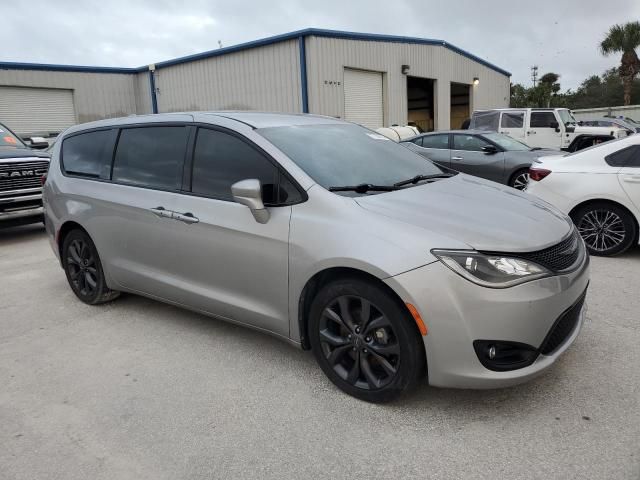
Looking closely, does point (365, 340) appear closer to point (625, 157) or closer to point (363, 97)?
point (625, 157)

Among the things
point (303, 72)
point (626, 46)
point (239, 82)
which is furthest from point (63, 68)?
point (626, 46)

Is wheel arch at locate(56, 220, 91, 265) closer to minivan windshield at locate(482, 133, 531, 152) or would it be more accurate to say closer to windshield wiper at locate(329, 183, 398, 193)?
windshield wiper at locate(329, 183, 398, 193)

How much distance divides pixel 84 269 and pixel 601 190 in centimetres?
548

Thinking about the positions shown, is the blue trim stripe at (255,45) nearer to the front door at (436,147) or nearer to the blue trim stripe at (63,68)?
the blue trim stripe at (63,68)

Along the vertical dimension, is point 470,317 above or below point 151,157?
below

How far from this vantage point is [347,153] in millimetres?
3641

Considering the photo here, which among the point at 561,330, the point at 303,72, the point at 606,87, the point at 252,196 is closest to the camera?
the point at 561,330

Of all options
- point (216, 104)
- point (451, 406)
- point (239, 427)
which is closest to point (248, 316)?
point (239, 427)

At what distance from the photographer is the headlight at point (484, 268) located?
2584 mm

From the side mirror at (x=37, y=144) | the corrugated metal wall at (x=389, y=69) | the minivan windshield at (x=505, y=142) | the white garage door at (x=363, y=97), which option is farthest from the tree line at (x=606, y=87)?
the side mirror at (x=37, y=144)

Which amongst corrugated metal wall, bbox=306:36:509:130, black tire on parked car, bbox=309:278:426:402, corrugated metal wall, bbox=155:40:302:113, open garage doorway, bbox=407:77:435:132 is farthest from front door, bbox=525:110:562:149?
black tire on parked car, bbox=309:278:426:402

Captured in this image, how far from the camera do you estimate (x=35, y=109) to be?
68.3 feet

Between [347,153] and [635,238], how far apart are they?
403cm

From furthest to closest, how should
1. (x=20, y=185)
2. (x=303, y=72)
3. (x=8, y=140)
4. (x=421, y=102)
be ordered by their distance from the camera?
1. (x=421, y=102)
2. (x=303, y=72)
3. (x=8, y=140)
4. (x=20, y=185)
